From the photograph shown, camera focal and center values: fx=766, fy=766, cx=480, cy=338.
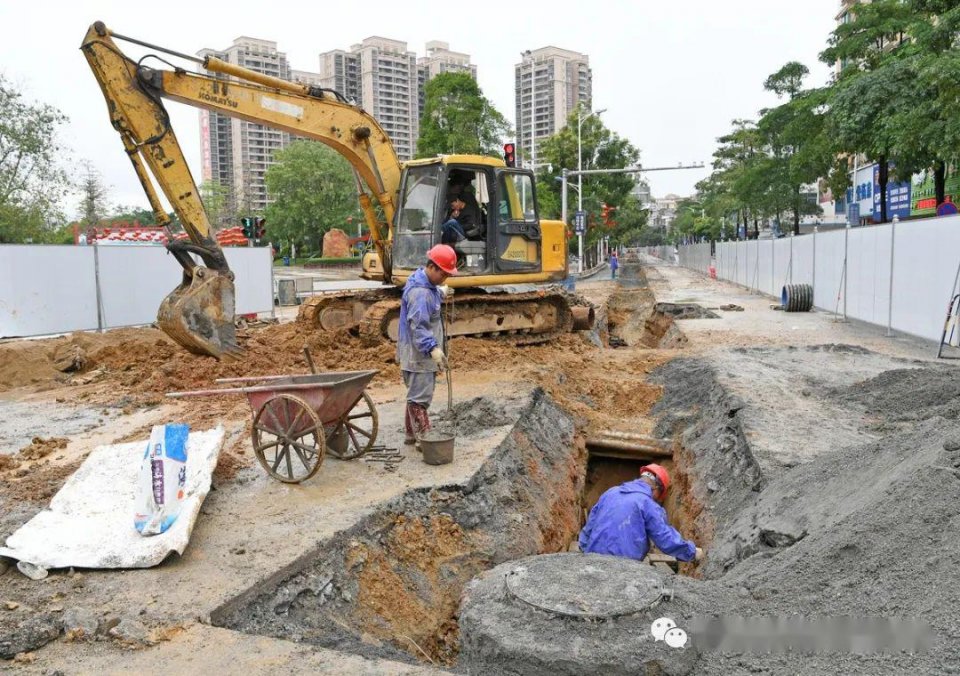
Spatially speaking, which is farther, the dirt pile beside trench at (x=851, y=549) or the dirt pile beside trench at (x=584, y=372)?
the dirt pile beside trench at (x=584, y=372)

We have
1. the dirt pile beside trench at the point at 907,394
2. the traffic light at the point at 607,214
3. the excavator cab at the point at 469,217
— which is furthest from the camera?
the traffic light at the point at 607,214

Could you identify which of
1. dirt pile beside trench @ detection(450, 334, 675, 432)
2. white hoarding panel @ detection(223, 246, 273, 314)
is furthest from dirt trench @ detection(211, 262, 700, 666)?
white hoarding panel @ detection(223, 246, 273, 314)

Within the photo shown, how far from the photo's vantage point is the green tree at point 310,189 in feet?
182

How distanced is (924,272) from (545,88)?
72224 millimetres

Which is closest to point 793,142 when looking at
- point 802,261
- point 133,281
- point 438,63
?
point 802,261

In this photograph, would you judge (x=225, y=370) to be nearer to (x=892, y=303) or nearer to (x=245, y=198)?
(x=892, y=303)

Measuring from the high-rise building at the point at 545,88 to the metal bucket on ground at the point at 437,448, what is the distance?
247ft

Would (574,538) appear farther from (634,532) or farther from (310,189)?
(310,189)

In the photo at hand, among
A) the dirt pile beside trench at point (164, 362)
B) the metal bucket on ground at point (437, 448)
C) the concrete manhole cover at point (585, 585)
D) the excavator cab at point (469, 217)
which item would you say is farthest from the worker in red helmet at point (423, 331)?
the excavator cab at point (469, 217)

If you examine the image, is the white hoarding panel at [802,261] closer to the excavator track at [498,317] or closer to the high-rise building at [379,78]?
the excavator track at [498,317]

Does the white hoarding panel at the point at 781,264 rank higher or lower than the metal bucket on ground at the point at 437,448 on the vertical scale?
higher

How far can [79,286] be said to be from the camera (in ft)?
50.6

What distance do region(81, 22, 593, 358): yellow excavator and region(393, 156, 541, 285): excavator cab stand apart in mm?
18

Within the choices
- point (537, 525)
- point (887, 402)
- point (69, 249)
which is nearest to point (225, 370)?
point (537, 525)
